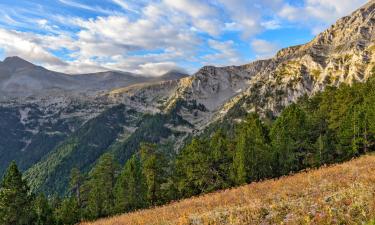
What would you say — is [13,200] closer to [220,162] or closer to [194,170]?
[194,170]

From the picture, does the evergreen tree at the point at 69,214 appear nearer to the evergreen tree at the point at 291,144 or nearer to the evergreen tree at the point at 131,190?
the evergreen tree at the point at 131,190

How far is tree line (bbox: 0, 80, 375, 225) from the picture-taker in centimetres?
5925

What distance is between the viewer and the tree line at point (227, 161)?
5925 cm

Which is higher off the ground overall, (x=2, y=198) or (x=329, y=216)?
(x=329, y=216)

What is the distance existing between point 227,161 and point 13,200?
1405 inches

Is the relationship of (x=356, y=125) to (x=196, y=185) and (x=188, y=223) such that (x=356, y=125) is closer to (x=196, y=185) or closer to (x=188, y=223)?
(x=196, y=185)

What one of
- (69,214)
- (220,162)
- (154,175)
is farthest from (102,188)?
(220,162)

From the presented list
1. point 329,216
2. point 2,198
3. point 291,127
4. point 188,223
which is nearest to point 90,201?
point 2,198

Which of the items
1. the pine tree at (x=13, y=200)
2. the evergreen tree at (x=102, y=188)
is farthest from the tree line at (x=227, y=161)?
the evergreen tree at (x=102, y=188)

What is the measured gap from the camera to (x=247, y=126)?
7412 cm

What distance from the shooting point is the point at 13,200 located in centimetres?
5538

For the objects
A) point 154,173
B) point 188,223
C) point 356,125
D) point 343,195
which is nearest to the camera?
point 343,195

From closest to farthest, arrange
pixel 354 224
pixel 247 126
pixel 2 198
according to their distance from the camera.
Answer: pixel 354 224
pixel 2 198
pixel 247 126

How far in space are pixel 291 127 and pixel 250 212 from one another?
5456 centimetres
